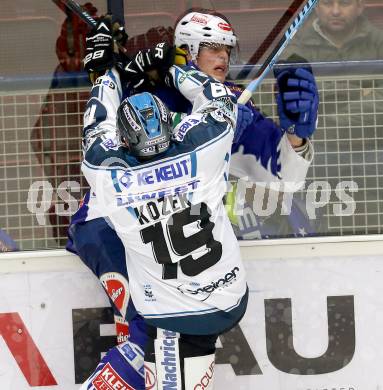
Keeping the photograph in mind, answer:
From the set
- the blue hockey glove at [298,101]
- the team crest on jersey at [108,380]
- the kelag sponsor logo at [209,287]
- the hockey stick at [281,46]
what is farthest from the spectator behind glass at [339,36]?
the team crest on jersey at [108,380]

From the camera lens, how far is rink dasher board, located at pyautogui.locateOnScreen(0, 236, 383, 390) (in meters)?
4.67

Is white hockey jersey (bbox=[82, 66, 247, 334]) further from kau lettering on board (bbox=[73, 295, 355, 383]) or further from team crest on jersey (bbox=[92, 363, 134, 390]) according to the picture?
kau lettering on board (bbox=[73, 295, 355, 383])

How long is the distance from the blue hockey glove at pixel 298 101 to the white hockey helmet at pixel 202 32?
0.95 feet

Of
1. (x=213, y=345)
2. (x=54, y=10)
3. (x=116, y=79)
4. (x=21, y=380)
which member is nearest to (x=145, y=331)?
(x=213, y=345)

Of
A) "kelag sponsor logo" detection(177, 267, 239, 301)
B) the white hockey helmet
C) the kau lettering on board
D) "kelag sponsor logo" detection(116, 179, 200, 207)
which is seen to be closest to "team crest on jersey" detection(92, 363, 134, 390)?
the kau lettering on board

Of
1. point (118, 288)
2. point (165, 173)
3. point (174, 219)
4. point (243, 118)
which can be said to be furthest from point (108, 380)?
point (243, 118)

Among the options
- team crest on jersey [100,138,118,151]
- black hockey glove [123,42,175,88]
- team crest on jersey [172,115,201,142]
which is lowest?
team crest on jersey [100,138,118,151]

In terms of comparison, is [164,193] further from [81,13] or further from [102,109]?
[81,13]

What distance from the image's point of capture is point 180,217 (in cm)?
423

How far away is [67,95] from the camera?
4738mm

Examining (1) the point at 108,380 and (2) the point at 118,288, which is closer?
(1) the point at 108,380

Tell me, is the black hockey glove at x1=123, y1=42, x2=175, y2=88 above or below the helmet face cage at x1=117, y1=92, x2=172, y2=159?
above

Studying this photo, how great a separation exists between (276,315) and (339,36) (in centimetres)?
104

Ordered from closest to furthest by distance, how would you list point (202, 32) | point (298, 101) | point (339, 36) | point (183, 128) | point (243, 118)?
point (183, 128) → point (298, 101) → point (243, 118) → point (202, 32) → point (339, 36)
